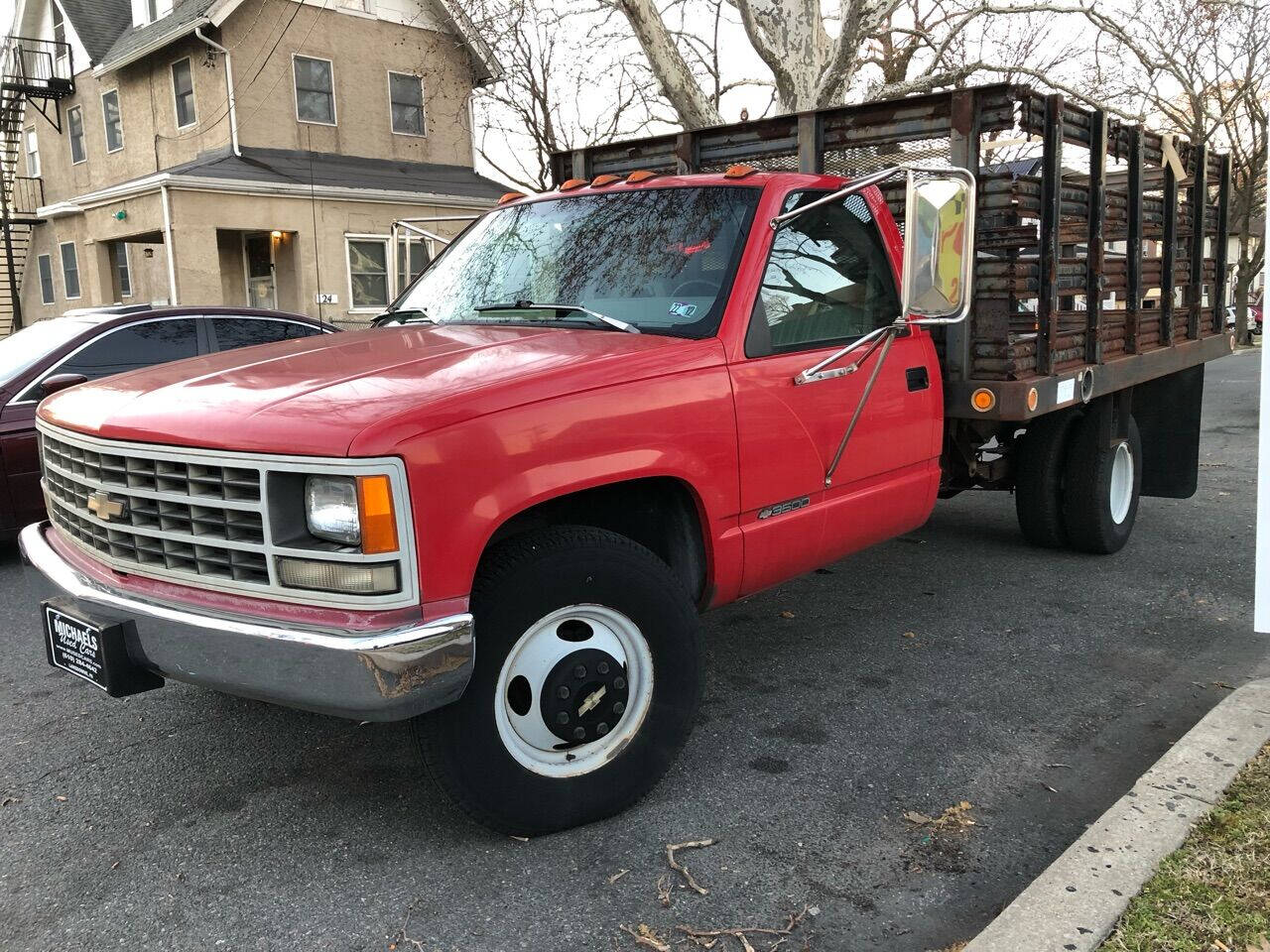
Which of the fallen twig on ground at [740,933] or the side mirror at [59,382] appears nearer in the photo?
the fallen twig on ground at [740,933]

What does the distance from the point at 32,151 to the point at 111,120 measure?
5.35 m

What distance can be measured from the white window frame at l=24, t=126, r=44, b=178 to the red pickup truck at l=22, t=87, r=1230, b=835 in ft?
84.2

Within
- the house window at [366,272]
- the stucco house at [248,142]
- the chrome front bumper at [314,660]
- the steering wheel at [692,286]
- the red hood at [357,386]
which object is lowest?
the chrome front bumper at [314,660]

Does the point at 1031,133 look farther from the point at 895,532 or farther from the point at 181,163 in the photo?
the point at 181,163

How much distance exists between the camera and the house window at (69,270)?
2320 cm

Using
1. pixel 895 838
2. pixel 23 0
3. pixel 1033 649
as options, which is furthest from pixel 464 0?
pixel 895 838

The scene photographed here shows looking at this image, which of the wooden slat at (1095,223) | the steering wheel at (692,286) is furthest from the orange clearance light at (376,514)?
the wooden slat at (1095,223)

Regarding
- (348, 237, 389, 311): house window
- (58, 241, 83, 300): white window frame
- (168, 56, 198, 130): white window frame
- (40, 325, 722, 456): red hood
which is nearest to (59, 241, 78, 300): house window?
(58, 241, 83, 300): white window frame

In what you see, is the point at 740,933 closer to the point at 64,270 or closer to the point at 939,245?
the point at 939,245

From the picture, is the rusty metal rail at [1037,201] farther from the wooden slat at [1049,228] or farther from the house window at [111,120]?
the house window at [111,120]

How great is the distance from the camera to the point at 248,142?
19.7 metres

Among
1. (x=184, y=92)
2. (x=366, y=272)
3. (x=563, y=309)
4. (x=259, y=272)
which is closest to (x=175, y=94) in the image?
(x=184, y=92)

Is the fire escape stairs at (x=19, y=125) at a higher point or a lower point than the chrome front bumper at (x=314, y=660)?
higher

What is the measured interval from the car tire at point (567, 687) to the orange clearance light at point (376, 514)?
351 millimetres
